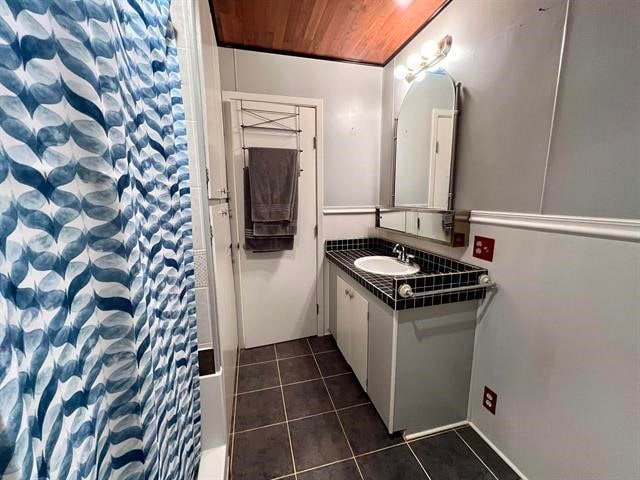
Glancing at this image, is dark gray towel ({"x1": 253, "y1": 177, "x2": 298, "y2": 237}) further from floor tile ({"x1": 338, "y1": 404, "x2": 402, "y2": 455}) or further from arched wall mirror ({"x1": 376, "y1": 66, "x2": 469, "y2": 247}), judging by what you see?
floor tile ({"x1": 338, "y1": 404, "x2": 402, "y2": 455})

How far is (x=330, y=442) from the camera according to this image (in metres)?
1.38

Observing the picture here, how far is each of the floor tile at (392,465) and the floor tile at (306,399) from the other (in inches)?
14.6

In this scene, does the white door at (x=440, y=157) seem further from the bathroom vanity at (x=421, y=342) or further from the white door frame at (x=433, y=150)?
the bathroom vanity at (x=421, y=342)

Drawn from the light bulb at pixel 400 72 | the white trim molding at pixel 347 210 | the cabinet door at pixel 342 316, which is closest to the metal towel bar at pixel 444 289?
the cabinet door at pixel 342 316

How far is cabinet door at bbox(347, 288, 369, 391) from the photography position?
1572 mm

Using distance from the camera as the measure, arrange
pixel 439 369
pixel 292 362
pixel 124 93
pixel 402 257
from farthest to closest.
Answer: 1. pixel 292 362
2. pixel 402 257
3. pixel 439 369
4. pixel 124 93

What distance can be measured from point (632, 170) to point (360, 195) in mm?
1670

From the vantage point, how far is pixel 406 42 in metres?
1.88

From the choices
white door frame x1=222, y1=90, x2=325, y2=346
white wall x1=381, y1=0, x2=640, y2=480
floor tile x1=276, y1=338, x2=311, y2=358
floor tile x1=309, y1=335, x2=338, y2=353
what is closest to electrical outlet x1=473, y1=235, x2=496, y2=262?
white wall x1=381, y1=0, x2=640, y2=480

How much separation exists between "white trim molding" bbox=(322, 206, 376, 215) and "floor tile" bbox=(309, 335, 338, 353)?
3.76 feet

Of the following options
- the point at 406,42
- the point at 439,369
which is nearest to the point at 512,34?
the point at 406,42

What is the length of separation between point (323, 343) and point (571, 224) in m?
1.89

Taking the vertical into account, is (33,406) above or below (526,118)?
below

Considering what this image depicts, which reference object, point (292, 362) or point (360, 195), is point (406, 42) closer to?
point (360, 195)
